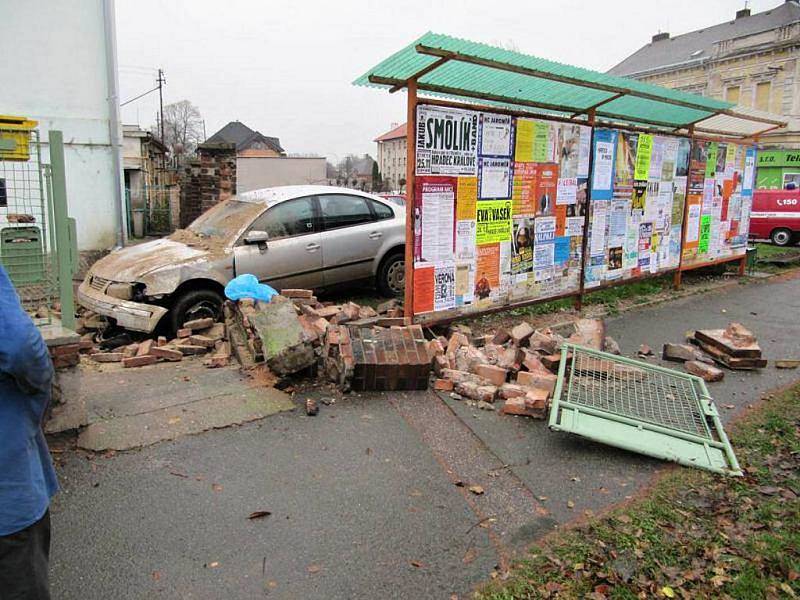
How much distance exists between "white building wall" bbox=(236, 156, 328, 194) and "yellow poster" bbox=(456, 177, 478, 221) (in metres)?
31.3

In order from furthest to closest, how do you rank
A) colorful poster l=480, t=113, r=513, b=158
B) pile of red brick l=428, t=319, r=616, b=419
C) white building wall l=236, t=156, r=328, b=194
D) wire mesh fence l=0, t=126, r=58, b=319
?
white building wall l=236, t=156, r=328, b=194, colorful poster l=480, t=113, r=513, b=158, pile of red brick l=428, t=319, r=616, b=419, wire mesh fence l=0, t=126, r=58, b=319

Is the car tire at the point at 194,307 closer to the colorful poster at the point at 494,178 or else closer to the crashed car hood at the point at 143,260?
the crashed car hood at the point at 143,260

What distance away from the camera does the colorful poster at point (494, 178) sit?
20.9ft

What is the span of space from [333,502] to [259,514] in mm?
429

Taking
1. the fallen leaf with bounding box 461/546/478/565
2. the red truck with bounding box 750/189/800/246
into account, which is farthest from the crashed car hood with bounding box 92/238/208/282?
the red truck with bounding box 750/189/800/246

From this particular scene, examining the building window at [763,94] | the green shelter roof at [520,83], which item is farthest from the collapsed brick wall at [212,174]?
the building window at [763,94]

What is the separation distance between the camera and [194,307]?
21.9 feet

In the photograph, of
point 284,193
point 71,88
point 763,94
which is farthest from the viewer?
point 763,94

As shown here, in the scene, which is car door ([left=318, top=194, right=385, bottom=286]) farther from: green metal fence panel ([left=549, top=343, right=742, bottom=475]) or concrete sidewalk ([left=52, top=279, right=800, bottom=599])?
green metal fence panel ([left=549, top=343, right=742, bottom=475])

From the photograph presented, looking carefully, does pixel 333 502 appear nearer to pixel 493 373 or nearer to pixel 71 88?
pixel 493 373

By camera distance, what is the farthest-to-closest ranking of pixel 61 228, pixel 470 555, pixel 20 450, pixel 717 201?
pixel 717 201, pixel 61 228, pixel 470 555, pixel 20 450

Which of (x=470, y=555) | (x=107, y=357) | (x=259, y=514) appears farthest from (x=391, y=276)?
(x=470, y=555)

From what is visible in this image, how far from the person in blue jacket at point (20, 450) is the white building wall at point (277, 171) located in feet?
116

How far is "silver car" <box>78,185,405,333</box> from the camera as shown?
255 inches
